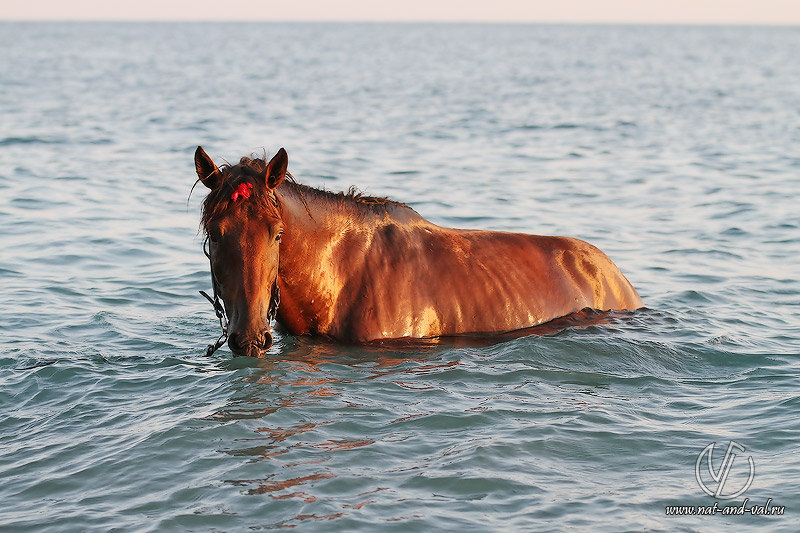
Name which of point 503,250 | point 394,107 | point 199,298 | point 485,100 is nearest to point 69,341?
point 199,298

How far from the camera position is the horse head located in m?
6.84

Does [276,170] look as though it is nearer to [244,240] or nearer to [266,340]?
[244,240]

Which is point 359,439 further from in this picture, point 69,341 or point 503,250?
point 69,341

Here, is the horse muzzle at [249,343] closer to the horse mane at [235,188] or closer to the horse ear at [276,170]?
the horse mane at [235,188]

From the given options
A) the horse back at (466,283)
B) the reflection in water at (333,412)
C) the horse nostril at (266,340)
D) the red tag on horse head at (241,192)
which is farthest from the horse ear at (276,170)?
the reflection in water at (333,412)

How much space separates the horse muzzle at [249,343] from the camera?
22.3 feet

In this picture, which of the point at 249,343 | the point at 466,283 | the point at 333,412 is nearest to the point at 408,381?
the point at 333,412

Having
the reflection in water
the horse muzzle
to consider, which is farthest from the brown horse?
the reflection in water

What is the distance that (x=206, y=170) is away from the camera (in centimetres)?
712

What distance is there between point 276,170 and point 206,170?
523mm

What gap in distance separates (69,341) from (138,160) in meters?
12.5

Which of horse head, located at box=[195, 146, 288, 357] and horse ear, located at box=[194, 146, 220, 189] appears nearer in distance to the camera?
horse head, located at box=[195, 146, 288, 357]

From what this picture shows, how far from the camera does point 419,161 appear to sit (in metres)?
21.5

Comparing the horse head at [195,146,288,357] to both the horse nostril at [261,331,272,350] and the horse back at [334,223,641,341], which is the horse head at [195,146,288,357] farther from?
the horse back at [334,223,641,341]
